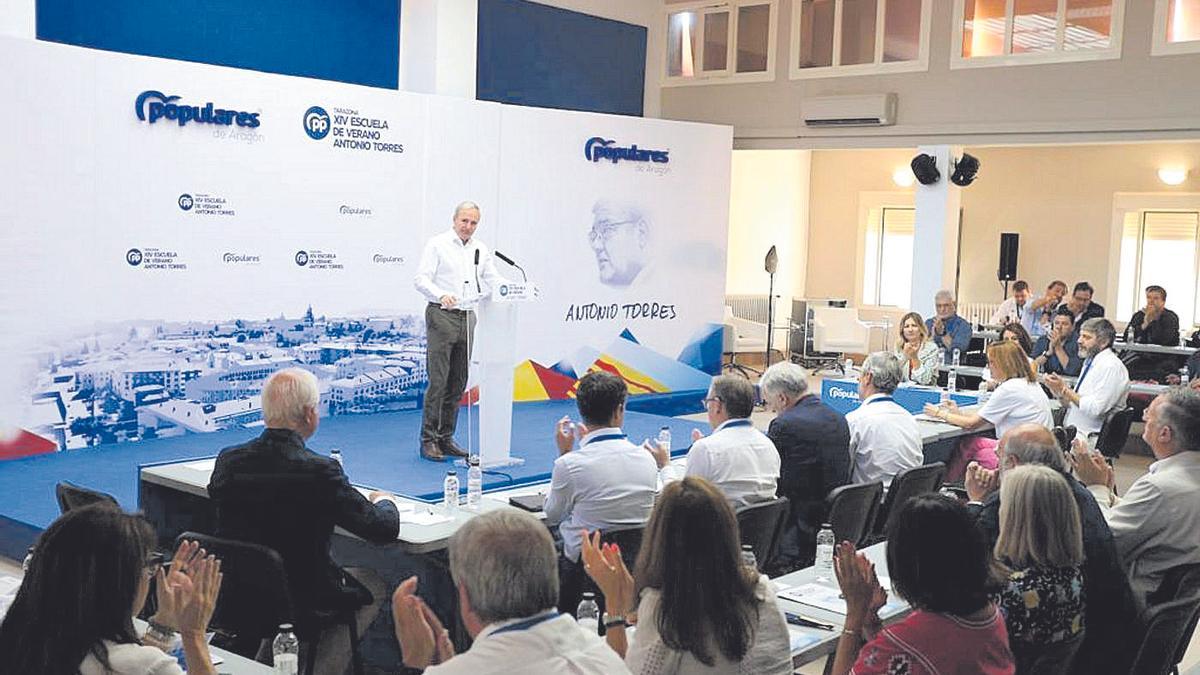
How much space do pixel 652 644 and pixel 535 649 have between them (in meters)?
0.54

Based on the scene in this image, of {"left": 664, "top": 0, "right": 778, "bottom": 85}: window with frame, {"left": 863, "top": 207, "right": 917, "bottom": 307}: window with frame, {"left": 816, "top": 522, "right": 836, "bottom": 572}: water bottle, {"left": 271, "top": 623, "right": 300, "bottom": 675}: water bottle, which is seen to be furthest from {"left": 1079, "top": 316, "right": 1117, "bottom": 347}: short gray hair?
{"left": 863, "top": 207, "right": 917, "bottom": 307}: window with frame

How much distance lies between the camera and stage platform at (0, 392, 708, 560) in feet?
22.3

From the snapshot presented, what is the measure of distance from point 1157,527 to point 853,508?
1.42 meters

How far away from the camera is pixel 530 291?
7148mm

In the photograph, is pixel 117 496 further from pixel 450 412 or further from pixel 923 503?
pixel 923 503

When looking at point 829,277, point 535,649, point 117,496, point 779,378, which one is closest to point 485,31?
point 117,496

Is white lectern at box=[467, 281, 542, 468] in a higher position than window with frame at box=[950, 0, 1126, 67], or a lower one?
lower

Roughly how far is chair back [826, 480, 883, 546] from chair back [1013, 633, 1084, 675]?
175cm

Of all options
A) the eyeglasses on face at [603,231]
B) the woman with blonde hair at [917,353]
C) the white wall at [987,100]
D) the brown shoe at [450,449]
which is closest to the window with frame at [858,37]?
the white wall at [987,100]

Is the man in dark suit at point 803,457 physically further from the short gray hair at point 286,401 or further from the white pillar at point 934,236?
the white pillar at point 934,236

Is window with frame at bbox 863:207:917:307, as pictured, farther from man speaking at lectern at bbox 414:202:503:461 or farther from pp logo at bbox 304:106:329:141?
man speaking at lectern at bbox 414:202:503:461

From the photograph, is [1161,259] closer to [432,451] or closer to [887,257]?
[887,257]

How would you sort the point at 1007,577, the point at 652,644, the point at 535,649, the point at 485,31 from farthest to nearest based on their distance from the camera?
the point at 485,31
the point at 1007,577
the point at 652,644
the point at 535,649

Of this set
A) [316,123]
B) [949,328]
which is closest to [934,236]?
[949,328]
